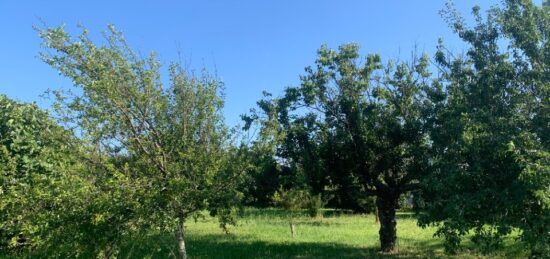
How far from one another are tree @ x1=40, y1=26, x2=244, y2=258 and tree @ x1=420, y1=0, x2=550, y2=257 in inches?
177

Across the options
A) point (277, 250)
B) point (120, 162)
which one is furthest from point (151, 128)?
point (277, 250)

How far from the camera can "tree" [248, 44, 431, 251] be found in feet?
44.3

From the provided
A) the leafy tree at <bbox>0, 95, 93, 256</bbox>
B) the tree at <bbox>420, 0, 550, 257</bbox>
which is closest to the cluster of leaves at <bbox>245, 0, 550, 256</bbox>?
the tree at <bbox>420, 0, 550, 257</bbox>

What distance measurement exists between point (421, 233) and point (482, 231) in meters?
11.2

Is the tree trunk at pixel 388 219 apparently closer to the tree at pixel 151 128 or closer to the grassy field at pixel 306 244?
the grassy field at pixel 306 244

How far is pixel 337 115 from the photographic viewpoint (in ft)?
46.4

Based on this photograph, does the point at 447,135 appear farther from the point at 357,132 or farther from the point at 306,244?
the point at 306,244

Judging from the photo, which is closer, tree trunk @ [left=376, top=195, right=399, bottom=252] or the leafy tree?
the leafy tree

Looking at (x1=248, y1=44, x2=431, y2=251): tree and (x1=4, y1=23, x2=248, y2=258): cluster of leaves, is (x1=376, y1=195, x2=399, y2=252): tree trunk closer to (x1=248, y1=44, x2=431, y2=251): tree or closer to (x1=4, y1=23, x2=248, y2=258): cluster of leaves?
(x1=248, y1=44, x2=431, y2=251): tree

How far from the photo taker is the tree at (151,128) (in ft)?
21.6

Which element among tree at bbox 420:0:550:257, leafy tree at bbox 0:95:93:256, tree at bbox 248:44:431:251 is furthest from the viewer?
tree at bbox 248:44:431:251

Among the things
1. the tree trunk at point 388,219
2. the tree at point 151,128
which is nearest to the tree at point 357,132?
the tree trunk at point 388,219

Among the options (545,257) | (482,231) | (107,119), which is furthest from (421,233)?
(107,119)

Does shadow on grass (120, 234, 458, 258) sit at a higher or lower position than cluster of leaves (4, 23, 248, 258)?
lower
